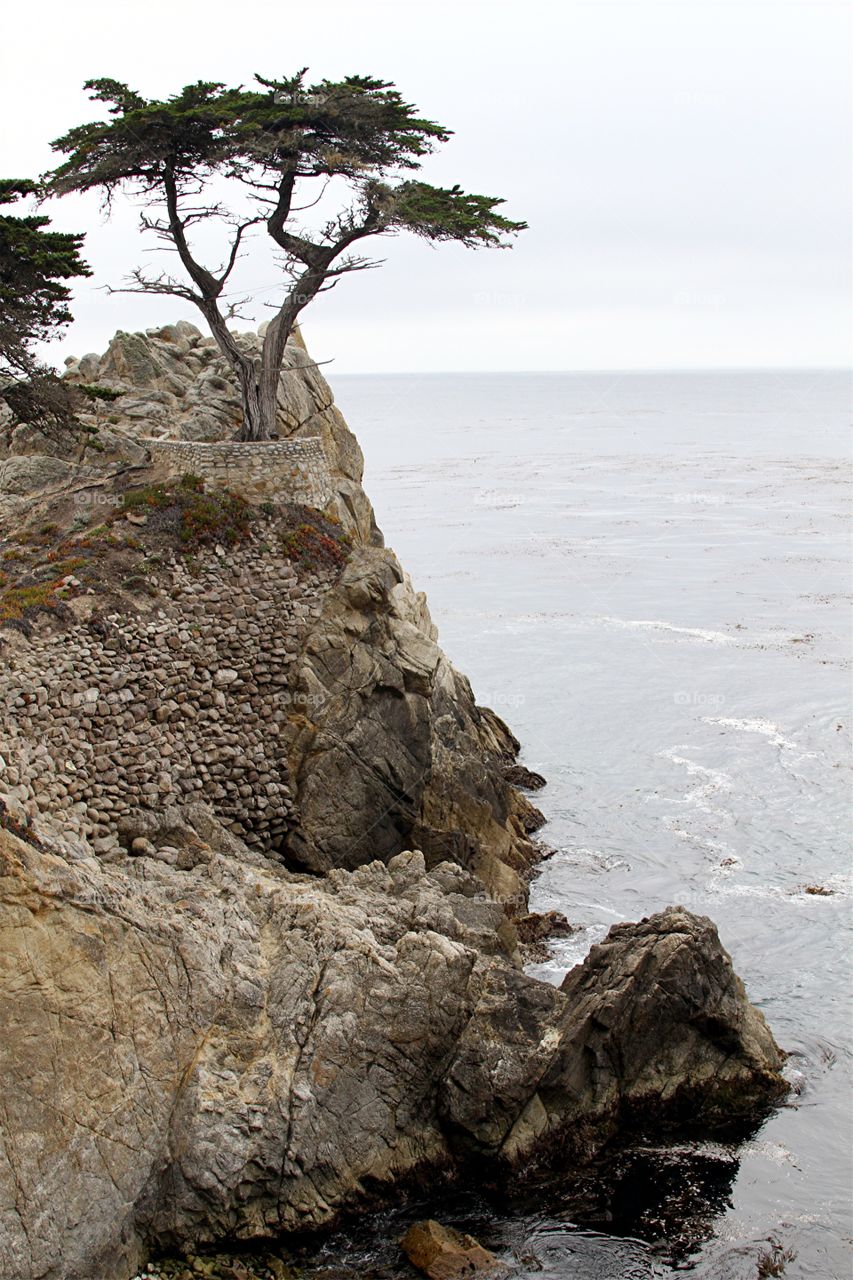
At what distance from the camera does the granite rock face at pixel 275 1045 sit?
15625mm

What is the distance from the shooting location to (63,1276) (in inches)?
589

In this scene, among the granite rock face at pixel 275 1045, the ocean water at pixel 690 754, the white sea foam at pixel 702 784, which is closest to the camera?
the granite rock face at pixel 275 1045

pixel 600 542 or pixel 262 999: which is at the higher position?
pixel 600 542

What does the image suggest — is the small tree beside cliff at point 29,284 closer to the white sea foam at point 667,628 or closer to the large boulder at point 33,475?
the large boulder at point 33,475

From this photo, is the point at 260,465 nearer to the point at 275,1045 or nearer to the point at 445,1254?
the point at 275,1045

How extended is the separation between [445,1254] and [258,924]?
212 inches

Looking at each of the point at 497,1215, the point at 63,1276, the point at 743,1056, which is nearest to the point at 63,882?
the point at 63,1276

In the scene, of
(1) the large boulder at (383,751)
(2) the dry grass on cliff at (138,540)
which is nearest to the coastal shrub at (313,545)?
(2) the dry grass on cliff at (138,540)

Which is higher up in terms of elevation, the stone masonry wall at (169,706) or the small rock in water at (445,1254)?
the stone masonry wall at (169,706)

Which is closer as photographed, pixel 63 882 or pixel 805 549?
pixel 63 882

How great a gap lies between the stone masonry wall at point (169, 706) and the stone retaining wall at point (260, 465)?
115 inches

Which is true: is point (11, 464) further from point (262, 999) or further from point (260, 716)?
point (262, 999)

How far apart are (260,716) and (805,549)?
5088cm

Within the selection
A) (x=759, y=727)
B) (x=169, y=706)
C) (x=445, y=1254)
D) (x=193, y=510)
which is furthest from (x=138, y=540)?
(x=759, y=727)
